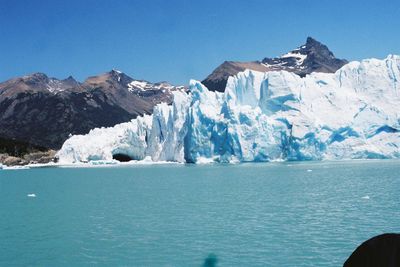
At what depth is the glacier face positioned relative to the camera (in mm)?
53531

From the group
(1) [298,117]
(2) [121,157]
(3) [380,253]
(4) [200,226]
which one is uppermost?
(1) [298,117]

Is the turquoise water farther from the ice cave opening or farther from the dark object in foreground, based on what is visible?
the ice cave opening

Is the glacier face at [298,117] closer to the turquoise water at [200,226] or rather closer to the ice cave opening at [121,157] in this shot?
the ice cave opening at [121,157]

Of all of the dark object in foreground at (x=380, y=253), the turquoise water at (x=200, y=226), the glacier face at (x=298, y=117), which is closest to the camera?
the dark object in foreground at (x=380, y=253)

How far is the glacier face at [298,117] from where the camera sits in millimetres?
53531

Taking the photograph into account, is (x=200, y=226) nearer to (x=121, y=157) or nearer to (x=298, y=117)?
Result: (x=298, y=117)

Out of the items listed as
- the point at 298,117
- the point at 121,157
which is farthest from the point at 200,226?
the point at 121,157

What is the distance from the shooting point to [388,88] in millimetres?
56906

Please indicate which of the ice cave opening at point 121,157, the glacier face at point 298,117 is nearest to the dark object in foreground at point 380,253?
the glacier face at point 298,117

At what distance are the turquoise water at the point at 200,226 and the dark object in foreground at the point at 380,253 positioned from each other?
941 cm

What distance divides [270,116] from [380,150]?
532 inches

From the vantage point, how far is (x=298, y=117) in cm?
5472

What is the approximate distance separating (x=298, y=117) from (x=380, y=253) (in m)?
54.0

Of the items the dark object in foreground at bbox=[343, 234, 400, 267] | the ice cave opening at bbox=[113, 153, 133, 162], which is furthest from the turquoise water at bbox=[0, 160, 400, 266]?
the ice cave opening at bbox=[113, 153, 133, 162]
